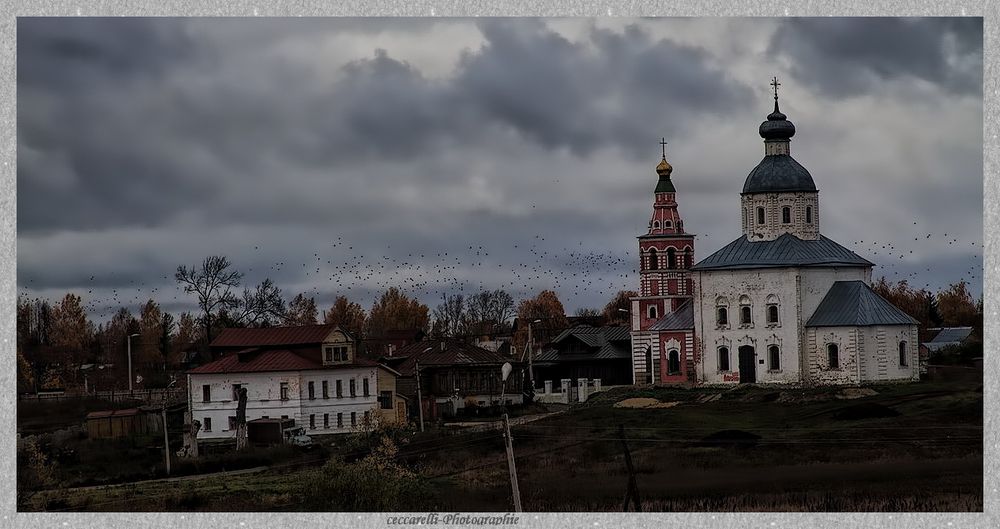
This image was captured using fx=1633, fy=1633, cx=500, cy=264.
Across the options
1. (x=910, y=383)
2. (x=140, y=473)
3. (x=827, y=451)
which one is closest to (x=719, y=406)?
(x=910, y=383)

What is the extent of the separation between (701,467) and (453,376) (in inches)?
685

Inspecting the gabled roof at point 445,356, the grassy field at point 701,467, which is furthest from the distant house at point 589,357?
the grassy field at point 701,467

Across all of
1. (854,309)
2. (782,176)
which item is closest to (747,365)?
(854,309)

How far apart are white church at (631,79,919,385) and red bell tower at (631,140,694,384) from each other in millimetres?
767

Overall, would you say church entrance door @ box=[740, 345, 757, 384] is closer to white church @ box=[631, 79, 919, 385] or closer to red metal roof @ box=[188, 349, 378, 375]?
white church @ box=[631, 79, 919, 385]

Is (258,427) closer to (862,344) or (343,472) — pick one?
(343,472)

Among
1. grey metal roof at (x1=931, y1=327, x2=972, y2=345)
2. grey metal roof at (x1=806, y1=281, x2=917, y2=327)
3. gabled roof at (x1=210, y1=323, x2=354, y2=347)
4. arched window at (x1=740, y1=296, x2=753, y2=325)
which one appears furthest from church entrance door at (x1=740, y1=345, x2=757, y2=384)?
gabled roof at (x1=210, y1=323, x2=354, y2=347)

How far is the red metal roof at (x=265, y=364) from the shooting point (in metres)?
41.9

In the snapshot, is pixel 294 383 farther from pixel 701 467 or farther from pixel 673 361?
pixel 673 361

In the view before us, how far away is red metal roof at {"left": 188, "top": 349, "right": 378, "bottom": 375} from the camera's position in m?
41.9

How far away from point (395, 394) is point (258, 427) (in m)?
5.15

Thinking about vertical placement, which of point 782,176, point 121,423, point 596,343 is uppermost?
point 782,176

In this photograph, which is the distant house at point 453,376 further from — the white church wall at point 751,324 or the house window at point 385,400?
the white church wall at point 751,324

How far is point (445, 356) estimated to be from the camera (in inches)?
2077
